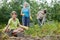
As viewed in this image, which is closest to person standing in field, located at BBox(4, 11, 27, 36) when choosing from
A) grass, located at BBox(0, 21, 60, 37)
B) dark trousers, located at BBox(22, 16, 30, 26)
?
grass, located at BBox(0, 21, 60, 37)

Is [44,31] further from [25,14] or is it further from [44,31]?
[25,14]

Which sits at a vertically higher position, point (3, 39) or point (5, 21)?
point (3, 39)

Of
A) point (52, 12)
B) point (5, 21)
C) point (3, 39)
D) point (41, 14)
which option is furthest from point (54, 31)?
point (52, 12)

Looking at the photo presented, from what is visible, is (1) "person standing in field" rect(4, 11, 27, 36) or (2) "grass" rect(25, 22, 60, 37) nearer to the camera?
(1) "person standing in field" rect(4, 11, 27, 36)

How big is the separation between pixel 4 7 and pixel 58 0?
9.72ft

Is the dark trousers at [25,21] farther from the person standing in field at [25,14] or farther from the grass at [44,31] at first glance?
the grass at [44,31]

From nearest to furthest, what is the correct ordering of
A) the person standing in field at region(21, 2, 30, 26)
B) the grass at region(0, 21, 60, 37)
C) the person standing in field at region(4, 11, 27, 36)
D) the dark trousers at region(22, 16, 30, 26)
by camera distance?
the person standing in field at region(4, 11, 27, 36) → the grass at region(0, 21, 60, 37) → the person standing in field at region(21, 2, 30, 26) → the dark trousers at region(22, 16, 30, 26)

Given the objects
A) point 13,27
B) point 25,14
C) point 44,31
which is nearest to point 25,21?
point 25,14

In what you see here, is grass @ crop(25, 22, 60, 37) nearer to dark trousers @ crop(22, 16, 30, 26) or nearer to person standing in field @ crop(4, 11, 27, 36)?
person standing in field @ crop(4, 11, 27, 36)

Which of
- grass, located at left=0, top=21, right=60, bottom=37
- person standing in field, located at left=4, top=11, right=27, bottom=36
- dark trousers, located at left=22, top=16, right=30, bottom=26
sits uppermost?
person standing in field, located at left=4, top=11, right=27, bottom=36

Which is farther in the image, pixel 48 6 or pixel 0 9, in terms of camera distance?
pixel 48 6

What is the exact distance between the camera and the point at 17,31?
31.9 feet

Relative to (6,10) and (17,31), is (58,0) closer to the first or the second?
(6,10)

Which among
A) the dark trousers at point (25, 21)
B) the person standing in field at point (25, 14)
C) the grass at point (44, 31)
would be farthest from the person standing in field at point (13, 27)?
the dark trousers at point (25, 21)
